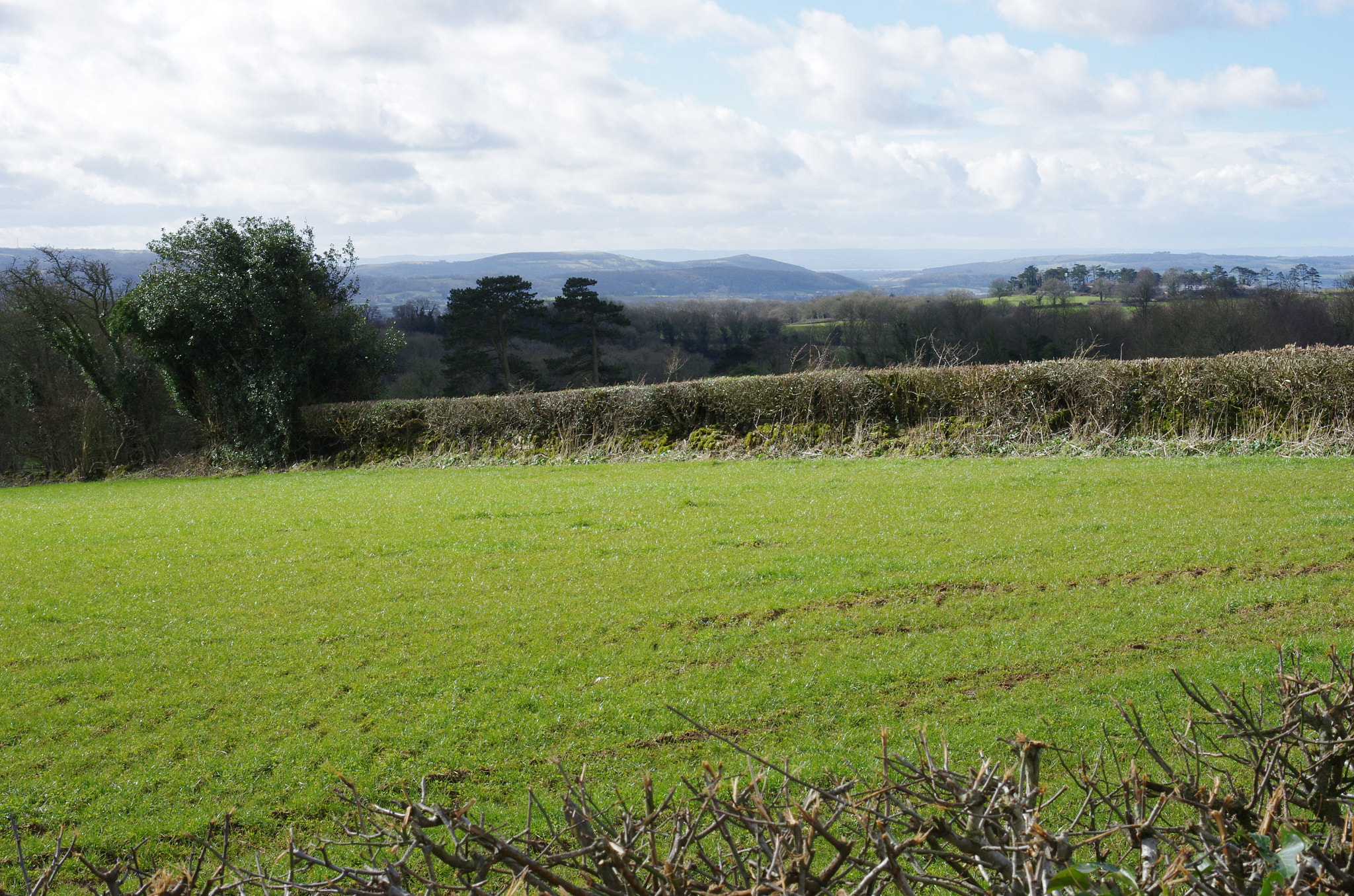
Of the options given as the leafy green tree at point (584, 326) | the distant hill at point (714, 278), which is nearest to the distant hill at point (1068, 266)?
the distant hill at point (714, 278)

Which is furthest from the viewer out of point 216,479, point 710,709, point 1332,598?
point 216,479

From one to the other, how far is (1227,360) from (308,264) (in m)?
22.5

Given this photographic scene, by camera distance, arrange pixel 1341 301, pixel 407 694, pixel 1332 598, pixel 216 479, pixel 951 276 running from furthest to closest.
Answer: pixel 951 276
pixel 1341 301
pixel 216 479
pixel 1332 598
pixel 407 694

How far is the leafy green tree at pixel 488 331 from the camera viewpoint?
4212cm

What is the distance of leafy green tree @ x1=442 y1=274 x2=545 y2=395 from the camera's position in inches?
1658

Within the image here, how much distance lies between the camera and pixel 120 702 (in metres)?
5.25

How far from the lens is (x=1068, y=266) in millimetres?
64188

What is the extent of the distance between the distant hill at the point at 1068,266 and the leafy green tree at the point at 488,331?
32265 mm

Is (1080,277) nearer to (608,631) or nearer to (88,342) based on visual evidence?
(88,342)

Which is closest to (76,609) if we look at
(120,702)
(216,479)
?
(120,702)

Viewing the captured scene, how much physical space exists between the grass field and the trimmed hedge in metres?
3.98

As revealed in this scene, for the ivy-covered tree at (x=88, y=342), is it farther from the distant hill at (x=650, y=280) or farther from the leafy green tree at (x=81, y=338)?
the distant hill at (x=650, y=280)

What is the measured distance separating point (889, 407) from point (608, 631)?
12.2 m

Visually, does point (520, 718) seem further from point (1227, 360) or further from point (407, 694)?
point (1227, 360)
